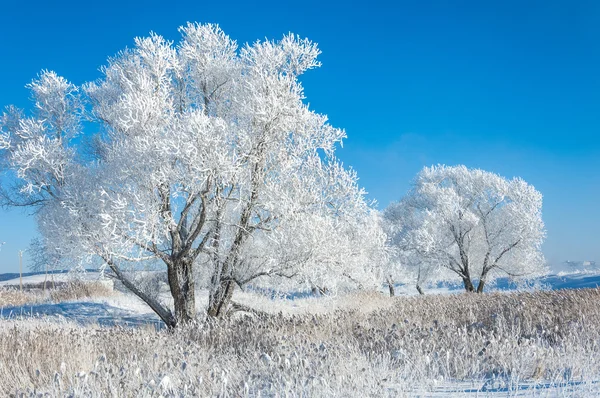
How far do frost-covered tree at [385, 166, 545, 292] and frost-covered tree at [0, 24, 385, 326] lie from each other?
13.9 metres

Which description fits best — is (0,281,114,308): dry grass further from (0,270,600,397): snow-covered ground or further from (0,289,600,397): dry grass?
(0,289,600,397): dry grass

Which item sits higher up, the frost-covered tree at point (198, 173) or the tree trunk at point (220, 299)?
the frost-covered tree at point (198, 173)

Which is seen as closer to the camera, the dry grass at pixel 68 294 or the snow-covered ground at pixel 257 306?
the snow-covered ground at pixel 257 306

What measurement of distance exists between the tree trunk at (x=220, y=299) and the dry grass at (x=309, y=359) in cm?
436

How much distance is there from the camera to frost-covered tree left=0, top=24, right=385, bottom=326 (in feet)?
32.7

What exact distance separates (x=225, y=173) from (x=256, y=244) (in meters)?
3.02

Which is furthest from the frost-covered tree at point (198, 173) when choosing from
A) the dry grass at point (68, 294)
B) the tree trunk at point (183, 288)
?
the dry grass at point (68, 294)

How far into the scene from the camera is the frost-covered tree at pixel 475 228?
2516 cm

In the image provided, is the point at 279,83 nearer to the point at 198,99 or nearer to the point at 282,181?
the point at 282,181

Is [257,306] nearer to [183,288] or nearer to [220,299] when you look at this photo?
[220,299]

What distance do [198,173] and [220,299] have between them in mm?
3876

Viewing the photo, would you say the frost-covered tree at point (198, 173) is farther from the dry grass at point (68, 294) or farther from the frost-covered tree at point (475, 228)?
the frost-covered tree at point (475, 228)

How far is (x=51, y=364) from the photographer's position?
532 centimetres

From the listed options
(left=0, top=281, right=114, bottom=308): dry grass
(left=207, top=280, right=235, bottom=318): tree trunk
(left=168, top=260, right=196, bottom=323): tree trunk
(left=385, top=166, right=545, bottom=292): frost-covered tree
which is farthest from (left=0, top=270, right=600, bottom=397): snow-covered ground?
(left=385, top=166, right=545, bottom=292): frost-covered tree
